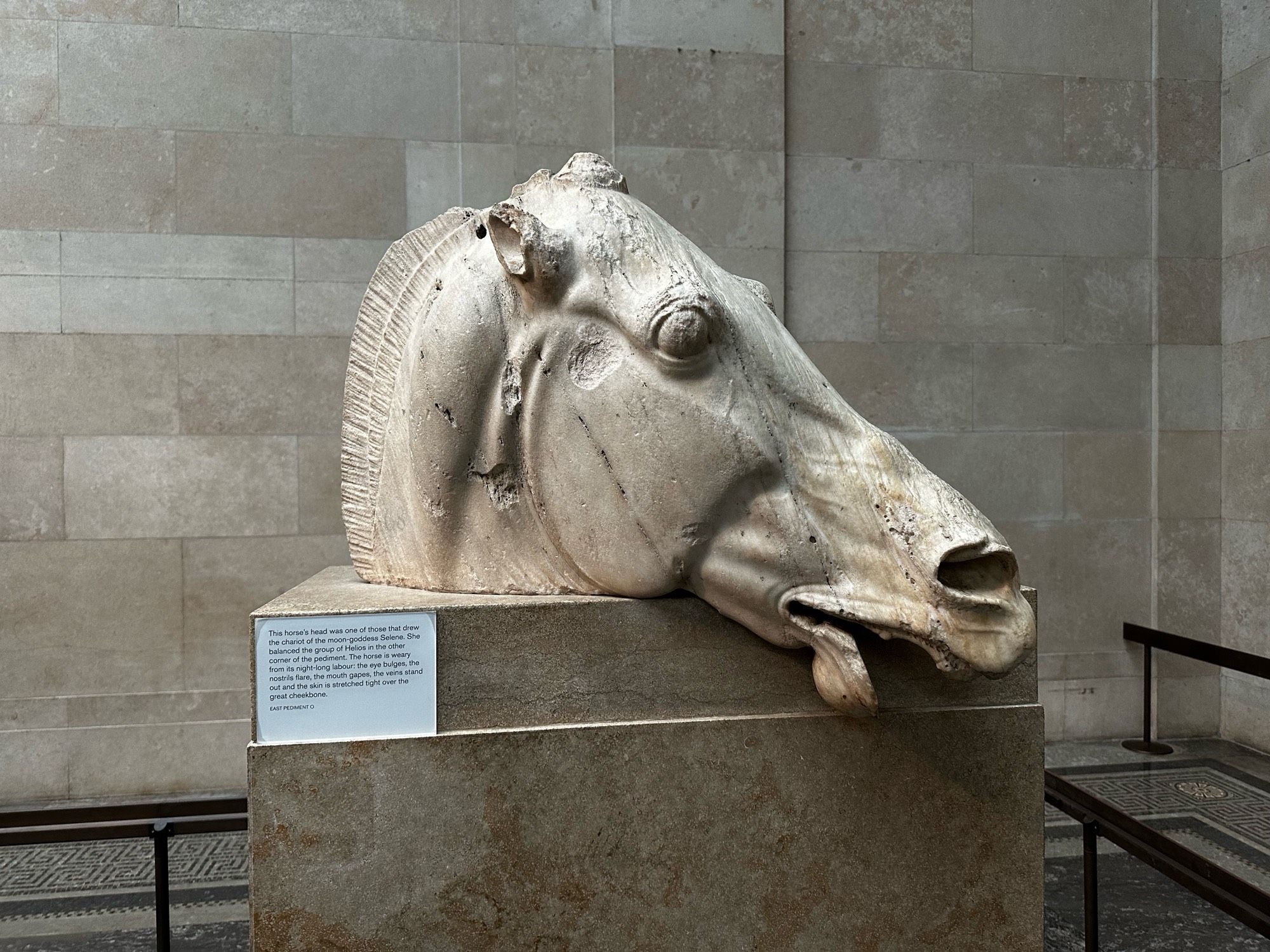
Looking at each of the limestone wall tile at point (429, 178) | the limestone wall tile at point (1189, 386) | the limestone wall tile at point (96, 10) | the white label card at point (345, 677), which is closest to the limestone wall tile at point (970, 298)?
the limestone wall tile at point (1189, 386)

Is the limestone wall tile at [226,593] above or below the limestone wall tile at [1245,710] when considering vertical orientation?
above

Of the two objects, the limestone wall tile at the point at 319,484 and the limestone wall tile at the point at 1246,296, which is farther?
the limestone wall tile at the point at 1246,296

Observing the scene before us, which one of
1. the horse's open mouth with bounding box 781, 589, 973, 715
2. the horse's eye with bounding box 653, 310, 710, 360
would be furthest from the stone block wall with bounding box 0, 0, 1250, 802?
the horse's open mouth with bounding box 781, 589, 973, 715

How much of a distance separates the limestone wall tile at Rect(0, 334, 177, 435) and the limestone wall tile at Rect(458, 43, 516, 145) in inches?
60.1

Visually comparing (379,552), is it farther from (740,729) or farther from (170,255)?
(170,255)

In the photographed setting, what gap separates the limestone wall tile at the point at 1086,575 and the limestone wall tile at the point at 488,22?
3.08 meters

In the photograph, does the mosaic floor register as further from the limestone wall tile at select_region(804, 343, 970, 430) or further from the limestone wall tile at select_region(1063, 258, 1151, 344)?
the limestone wall tile at select_region(1063, 258, 1151, 344)

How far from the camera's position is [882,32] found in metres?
4.06

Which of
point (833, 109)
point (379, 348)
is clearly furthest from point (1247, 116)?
point (379, 348)

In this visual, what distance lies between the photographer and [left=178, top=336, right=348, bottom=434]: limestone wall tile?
3643 millimetres

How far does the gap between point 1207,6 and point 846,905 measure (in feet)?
15.0

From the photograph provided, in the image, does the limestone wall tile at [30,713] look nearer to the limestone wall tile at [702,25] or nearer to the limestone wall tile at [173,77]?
the limestone wall tile at [173,77]

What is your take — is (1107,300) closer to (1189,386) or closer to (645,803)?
(1189,386)

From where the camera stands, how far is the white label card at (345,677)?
1596 millimetres
